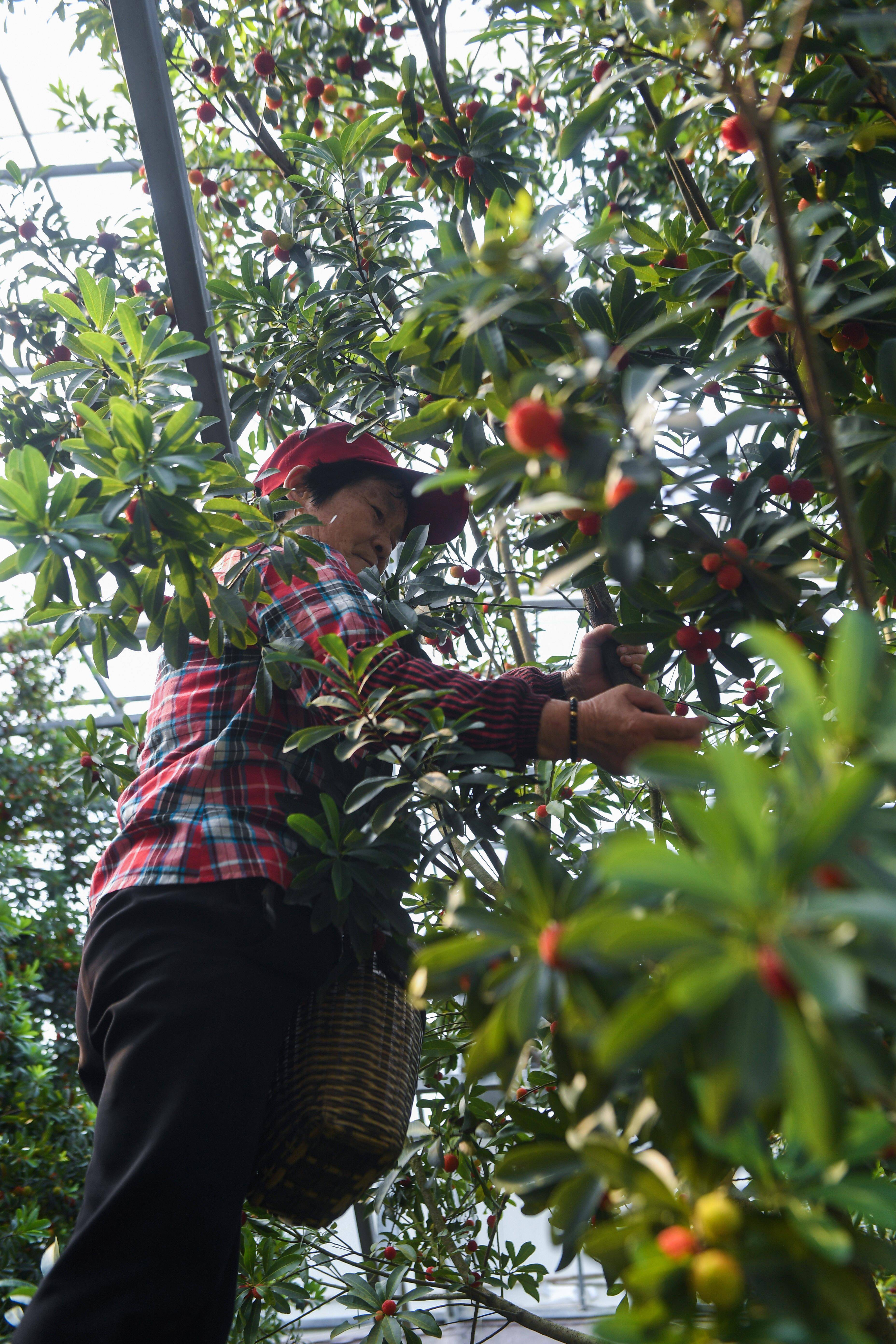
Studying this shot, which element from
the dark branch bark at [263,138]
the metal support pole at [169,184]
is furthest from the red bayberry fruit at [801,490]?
the dark branch bark at [263,138]

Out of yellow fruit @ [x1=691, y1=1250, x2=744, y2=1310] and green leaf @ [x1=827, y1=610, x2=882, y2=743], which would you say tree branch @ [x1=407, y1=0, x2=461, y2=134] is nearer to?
green leaf @ [x1=827, y1=610, x2=882, y2=743]

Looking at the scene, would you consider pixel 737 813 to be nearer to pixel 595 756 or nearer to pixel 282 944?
pixel 595 756

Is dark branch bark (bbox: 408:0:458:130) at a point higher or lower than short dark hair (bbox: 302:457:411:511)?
higher

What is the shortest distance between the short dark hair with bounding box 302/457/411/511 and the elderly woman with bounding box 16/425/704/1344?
25 centimetres

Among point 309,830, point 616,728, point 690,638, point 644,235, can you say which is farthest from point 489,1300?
point 644,235

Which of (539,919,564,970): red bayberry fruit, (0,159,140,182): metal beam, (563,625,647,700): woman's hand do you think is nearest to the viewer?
(539,919,564,970): red bayberry fruit

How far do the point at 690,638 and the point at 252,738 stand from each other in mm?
629

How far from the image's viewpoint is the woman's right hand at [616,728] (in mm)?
1157

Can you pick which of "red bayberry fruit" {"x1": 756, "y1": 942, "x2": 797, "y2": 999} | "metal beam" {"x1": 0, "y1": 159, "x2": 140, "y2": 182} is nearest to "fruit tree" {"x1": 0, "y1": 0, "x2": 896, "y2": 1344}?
"red bayberry fruit" {"x1": 756, "y1": 942, "x2": 797, "y2": 999}

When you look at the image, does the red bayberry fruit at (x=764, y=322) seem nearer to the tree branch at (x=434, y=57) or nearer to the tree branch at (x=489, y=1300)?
the tree branch at (x=434, y=57)


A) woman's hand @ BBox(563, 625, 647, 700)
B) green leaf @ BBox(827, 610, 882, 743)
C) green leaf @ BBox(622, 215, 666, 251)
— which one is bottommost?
green leaf @ BBox(827, 610, 882, 743)

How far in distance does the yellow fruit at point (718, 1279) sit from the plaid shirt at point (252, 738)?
30.5 inches

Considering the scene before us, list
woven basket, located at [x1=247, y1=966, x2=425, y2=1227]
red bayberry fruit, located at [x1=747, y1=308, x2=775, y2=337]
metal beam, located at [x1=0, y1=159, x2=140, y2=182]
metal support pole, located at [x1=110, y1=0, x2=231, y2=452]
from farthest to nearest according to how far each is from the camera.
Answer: metal beam, located at [x1=0, y1=159, x2=140, y2=182] < metal support pole, located at [x1=110, y1=0, x2=231, y2=452] < woven basket, located at [x1=247, y1=966, x2=425, y2=1227] < red bayberry fruit, located at [x1=747, y1=308, x2=775, y2=337]

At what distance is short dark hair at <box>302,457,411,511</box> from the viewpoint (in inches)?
72.7
